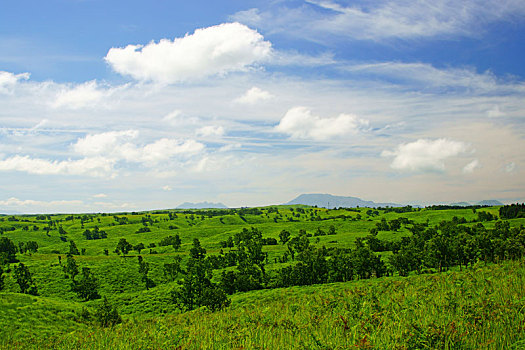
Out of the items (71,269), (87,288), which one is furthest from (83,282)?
(71,269)

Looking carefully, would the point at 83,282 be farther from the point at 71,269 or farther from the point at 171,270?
the point at 171,270

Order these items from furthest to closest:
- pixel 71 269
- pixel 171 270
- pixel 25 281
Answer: pixel 171 270 < pixel 71 269 < pixel 25 281

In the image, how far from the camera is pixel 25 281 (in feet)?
323

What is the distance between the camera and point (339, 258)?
3939 inches

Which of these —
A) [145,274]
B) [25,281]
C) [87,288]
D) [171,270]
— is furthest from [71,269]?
[171,270]

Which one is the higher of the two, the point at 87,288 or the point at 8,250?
the point at 8,250

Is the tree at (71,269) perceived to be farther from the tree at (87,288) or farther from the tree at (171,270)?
the tree at (171,270)

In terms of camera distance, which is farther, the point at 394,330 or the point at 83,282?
the point at 83,282

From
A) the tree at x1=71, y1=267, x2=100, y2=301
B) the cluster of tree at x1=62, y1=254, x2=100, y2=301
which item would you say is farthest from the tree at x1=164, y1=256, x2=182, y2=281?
the tree at x1=71, y1=267, x2=100, y2=301

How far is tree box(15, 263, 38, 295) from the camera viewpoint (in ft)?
315

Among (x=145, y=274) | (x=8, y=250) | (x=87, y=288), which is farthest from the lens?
(x=8, y=250)

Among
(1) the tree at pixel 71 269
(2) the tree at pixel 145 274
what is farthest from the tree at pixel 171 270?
(1) the tree at pixel 71 269

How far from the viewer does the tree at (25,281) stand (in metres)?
96.0

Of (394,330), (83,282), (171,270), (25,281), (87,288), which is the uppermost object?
(394,330)
